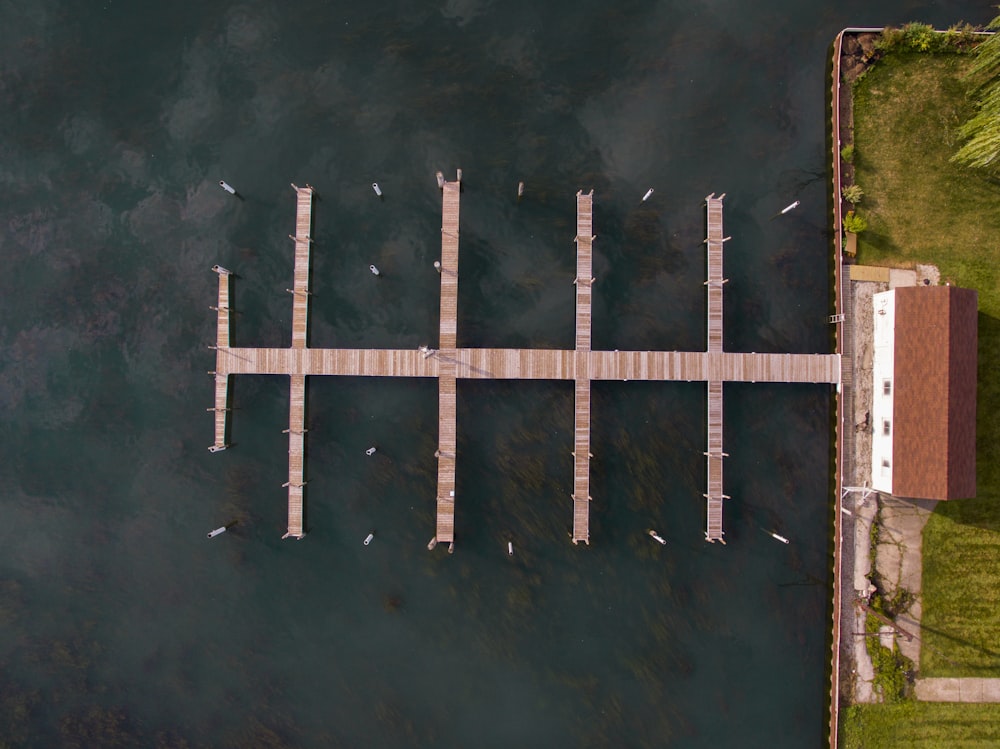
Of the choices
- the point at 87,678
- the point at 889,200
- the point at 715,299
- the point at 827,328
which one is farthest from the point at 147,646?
the point at 889,200

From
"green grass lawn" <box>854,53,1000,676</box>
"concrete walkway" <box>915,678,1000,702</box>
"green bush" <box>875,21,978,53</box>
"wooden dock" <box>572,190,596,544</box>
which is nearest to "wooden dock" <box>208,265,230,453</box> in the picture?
"wooden dock" <box>572,190,596,544</box>

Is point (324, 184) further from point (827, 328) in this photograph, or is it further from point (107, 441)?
point (827, 328)

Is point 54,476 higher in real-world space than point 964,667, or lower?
higher

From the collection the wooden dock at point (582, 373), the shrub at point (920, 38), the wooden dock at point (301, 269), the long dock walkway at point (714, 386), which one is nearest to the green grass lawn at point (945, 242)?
the shrub at point (920, 38)

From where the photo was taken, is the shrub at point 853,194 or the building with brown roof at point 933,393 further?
the shrub at point 853,194

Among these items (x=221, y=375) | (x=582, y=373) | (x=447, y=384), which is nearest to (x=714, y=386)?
(x=582, y=373)

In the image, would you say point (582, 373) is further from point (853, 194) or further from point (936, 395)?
point (853, 194)

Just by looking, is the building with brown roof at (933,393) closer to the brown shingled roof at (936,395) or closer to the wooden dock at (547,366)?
the brown shingled roof at (936,395)
